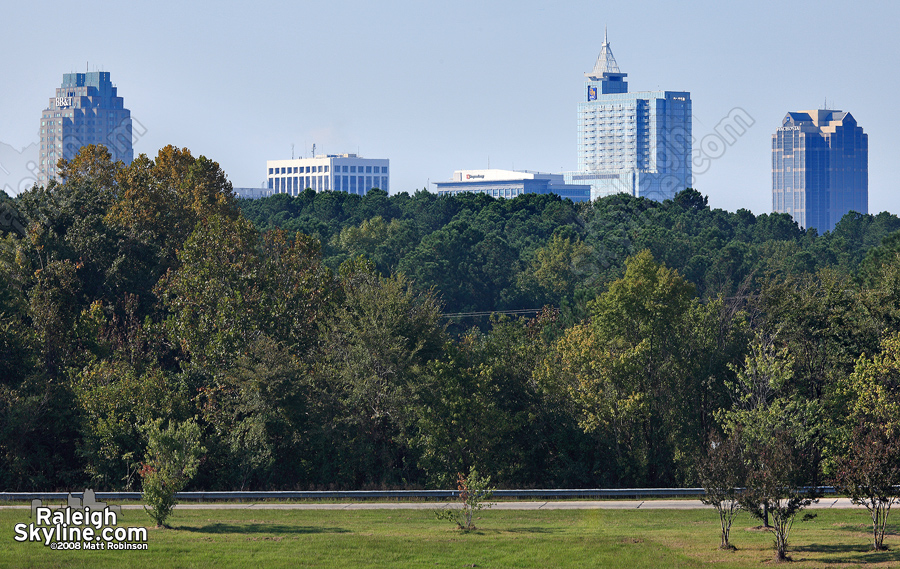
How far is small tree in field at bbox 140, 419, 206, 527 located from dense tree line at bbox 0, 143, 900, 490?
1151 centimetres

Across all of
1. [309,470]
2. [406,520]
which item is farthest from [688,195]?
[406,520]

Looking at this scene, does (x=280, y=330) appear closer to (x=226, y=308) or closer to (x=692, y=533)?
(x=226, y=308)

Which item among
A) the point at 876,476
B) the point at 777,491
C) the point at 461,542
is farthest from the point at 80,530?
the point at 876,476

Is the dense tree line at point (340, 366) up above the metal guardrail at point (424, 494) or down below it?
above

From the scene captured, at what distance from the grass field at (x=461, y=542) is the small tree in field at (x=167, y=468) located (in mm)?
894

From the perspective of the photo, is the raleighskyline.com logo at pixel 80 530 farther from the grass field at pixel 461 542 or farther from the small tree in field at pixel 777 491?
the small tree in field at pixel 777 491

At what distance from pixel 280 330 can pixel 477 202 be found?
87.1m

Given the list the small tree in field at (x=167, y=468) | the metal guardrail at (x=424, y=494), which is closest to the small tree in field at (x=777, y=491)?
the metal guardrail at (x=424, y=494)

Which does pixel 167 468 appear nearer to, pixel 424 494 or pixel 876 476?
pixel 424 494

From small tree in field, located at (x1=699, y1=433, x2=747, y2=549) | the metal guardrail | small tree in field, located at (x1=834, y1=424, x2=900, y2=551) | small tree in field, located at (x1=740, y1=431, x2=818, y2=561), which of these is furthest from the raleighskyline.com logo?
small tree in field, located at (x1=834, y1=424, x2=900, y2=551)

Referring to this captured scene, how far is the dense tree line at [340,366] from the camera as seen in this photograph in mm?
46531

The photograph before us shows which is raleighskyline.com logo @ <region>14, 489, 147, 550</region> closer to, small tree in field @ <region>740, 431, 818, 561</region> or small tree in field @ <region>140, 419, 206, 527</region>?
small tree in field @ <region>140, 419, 206, 527</region>

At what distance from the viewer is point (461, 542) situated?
30016 millimetres

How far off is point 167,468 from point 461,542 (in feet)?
30.5
